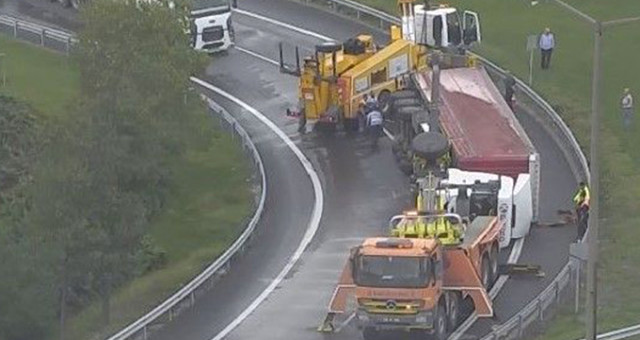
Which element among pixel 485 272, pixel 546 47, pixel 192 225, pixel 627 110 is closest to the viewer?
pixel 485 272

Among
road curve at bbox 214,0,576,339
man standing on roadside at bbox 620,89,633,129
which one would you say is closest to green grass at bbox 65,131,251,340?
road curve at bbox 214,0,576,339

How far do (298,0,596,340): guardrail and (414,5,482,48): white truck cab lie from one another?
1.56 meters

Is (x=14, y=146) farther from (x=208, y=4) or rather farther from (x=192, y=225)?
(x=208, y=4)

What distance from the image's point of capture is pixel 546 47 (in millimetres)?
61594

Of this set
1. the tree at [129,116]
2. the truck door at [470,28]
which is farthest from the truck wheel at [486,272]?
the truck door at [470,28]

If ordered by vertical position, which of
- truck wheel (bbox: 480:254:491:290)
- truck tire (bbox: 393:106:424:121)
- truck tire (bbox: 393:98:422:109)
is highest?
truck tire (bbox: 393:98:422:109)

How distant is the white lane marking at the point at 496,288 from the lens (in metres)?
39.7

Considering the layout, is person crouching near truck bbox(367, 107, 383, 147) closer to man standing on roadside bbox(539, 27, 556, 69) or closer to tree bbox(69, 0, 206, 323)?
tree bbox(69, 0, 206, 323)

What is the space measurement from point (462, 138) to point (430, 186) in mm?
7706

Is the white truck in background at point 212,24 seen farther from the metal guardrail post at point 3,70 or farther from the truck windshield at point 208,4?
the metal guardrail post at point 3,70

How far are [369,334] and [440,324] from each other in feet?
5.28

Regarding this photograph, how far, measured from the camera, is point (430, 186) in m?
42.8

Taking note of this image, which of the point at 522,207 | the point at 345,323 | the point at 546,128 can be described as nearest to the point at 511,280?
the point at 522,207

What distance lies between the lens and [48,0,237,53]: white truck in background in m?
64.3
